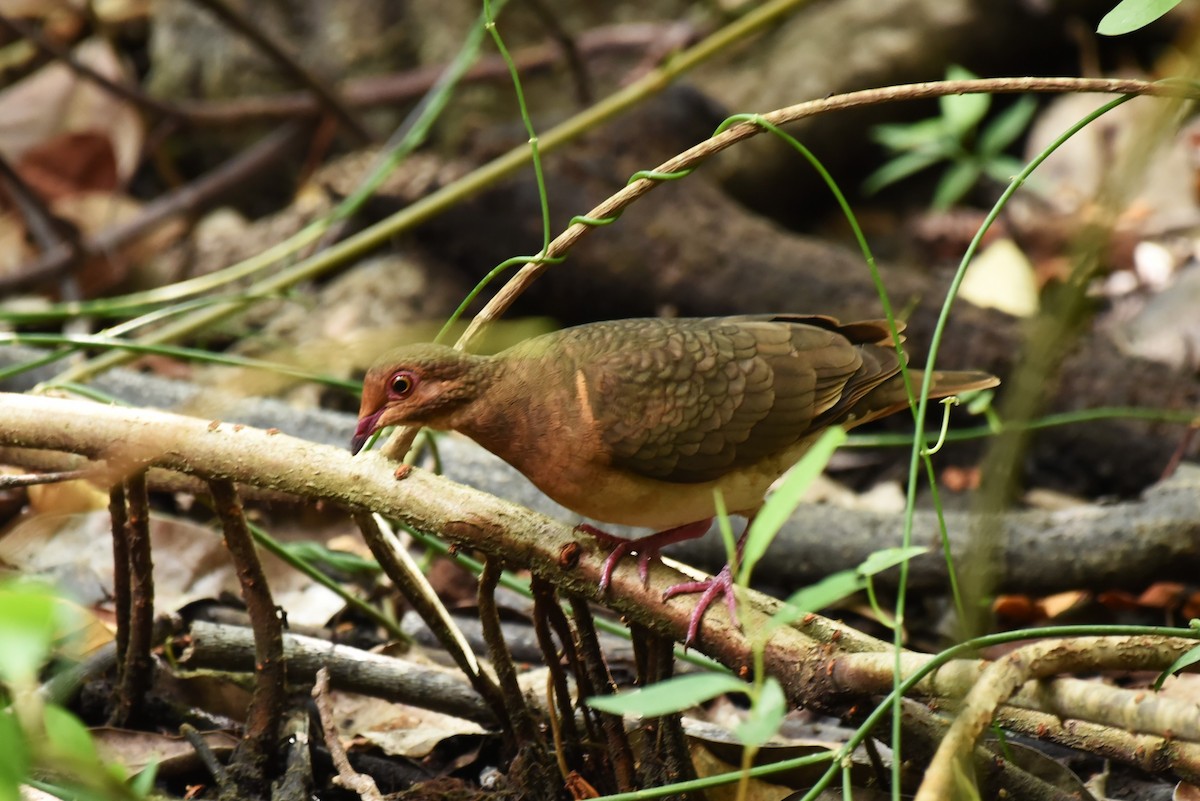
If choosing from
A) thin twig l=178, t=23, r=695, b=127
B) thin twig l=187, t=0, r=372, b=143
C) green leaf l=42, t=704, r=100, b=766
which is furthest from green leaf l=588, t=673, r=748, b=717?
thin twig l=178, t=23, r=695, b=127

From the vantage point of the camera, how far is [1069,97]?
8039mm

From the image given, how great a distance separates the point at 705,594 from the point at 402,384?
0.94 meters

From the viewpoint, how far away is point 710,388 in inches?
129

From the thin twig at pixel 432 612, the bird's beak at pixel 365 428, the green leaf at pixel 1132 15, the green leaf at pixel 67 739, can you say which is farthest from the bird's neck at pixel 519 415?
the green leaf at pixel 67 739

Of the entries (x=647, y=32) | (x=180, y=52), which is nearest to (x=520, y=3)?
(x=647, y=32)

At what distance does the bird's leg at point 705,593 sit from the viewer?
259 cm

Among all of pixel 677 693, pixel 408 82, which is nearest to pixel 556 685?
pixel 677 693

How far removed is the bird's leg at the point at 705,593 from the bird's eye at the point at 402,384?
84 cm

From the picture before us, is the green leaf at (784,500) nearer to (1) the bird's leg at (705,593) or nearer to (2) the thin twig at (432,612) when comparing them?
(1) the bird's leg at (705,593)

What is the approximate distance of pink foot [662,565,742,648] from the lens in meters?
2.59

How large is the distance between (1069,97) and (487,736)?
6.52 metres

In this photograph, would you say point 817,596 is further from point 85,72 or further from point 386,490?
point 85,72

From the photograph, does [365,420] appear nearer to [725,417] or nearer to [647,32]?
[725,417]

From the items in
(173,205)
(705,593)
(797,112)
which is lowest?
(705,593)
